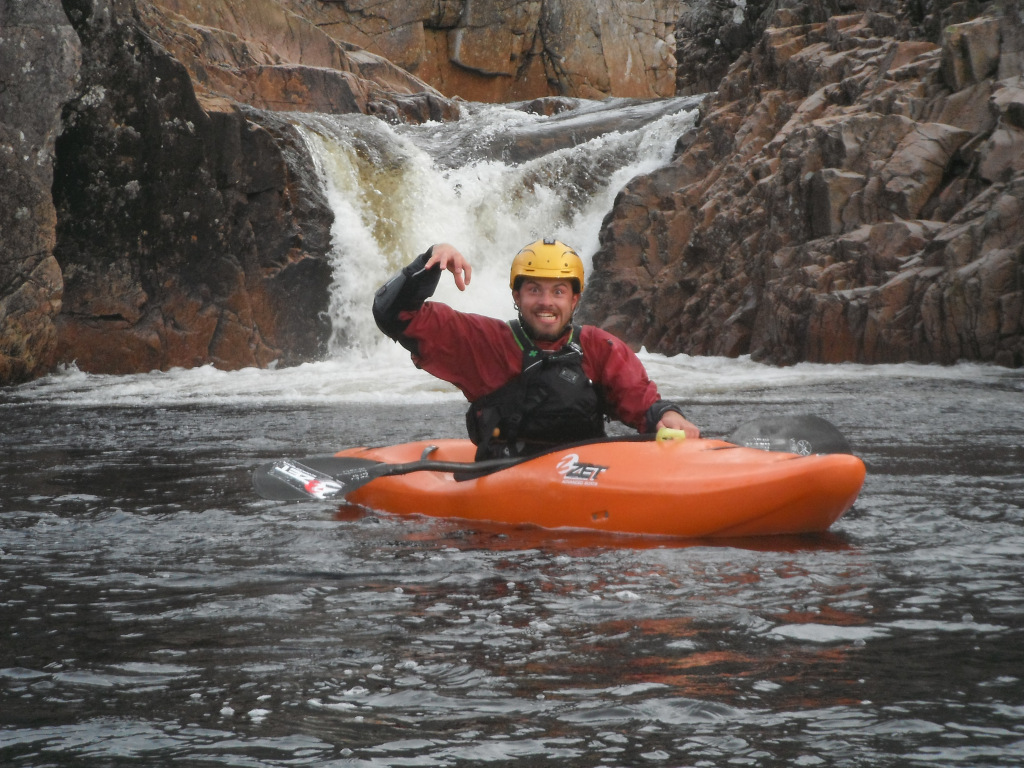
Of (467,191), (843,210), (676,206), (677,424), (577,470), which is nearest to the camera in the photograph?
(577,470)

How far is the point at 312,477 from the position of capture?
491 centimetres

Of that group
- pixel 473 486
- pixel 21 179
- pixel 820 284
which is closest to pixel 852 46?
pixel 820 284

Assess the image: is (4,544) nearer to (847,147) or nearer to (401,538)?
(401,538)

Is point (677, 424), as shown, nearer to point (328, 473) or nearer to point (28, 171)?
point (328, 473)

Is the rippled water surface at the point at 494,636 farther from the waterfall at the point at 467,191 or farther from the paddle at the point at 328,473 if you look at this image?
the waterfall at the point at 467,191

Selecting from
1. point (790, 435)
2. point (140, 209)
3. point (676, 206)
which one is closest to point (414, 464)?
point (790, 435)

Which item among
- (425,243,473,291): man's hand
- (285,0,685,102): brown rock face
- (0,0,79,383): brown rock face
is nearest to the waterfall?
(0,0,79,383): brown rock face

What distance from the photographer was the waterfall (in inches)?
603

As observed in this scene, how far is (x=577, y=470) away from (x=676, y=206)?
11342mm

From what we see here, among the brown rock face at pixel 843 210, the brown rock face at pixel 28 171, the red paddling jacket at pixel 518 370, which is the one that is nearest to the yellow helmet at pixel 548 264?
the red paddling jacket at pixel 518 370

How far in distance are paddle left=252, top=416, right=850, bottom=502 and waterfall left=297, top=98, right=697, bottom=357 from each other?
9909mm

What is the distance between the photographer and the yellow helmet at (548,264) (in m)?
4.34

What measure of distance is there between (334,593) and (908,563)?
5.57 ft

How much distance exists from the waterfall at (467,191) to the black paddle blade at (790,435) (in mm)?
10836
